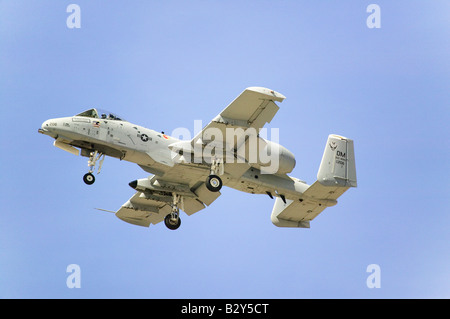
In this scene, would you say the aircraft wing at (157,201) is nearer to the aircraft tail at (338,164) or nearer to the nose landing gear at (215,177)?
the nose landing gear at (215,177)

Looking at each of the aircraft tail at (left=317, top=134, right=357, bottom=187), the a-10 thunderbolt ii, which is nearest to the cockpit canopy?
the a-10 thunderbolt ii

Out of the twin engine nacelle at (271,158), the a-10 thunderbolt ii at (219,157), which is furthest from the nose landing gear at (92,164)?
the twin engine nacelle at (271,158)

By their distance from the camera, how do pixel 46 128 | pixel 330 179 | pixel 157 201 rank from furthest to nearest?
pixel 157 201, pixel 330 179, pixel 46 128

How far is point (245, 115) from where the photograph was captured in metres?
35.8

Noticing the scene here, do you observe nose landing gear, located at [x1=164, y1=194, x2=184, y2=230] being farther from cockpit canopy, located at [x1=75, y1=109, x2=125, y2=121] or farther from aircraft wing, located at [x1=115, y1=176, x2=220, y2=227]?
cockpit canopy, located at [x1=75, y1=109, x2=125, y2=121]

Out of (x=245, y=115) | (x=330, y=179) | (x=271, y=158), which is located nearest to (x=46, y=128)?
(x=245, y=115)

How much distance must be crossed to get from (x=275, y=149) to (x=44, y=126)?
11.2 metres

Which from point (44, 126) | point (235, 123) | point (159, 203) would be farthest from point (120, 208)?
point (235, 123)

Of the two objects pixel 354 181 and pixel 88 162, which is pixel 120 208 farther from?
pixel 354 181

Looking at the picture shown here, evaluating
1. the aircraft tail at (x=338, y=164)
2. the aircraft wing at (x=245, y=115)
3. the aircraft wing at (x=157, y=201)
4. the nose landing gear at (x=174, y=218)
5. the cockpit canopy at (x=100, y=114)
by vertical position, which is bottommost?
the nose landing gear at (x=174, y=218)

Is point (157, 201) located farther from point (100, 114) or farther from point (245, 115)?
point (245, 115)

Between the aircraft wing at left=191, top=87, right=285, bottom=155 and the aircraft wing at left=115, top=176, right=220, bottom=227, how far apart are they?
4493 mm

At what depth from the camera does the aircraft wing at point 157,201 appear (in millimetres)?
40781

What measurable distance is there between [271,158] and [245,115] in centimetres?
384
